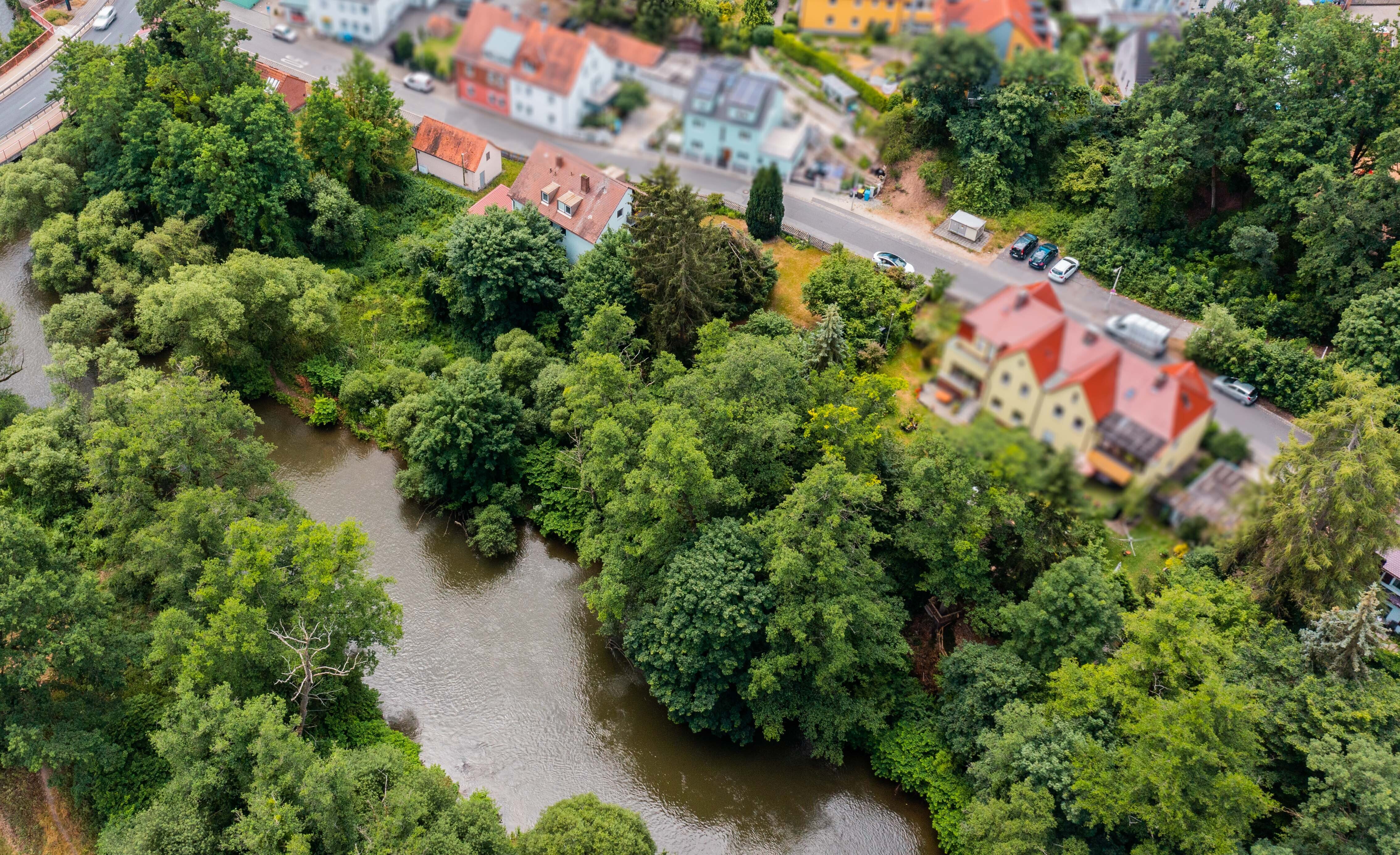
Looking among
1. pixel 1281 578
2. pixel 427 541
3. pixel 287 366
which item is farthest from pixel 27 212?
pixel 1281 578

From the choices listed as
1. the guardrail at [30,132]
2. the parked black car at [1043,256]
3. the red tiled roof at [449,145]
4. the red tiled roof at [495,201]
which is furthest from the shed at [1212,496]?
the guardrail at [30,132]

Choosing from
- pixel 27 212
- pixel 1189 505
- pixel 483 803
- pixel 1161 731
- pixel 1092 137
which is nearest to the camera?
pixel 1189 505

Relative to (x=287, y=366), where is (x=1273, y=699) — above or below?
above

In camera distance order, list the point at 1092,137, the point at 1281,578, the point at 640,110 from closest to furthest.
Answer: the point at 640,110, the point at 1281,578, the point at 1092,137

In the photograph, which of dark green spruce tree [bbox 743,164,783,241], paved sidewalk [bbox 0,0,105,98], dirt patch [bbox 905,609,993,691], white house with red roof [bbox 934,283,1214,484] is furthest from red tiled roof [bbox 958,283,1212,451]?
paved sidewalk [bbox 0,0,105,98]

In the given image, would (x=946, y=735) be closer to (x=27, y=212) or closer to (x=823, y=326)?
(x=823, y=326)

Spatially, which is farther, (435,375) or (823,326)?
(435,375)

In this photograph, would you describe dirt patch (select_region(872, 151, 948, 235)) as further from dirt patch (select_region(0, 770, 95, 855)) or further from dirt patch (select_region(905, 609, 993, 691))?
dirt patch (select_region(0, 770, 95, 855))

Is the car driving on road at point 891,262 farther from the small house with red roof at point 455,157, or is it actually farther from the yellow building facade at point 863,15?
the yellow building facade at point 863,15
